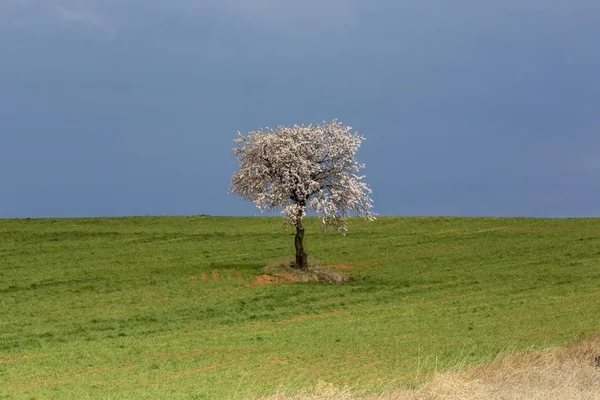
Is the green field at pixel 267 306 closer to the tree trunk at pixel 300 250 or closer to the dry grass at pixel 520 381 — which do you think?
the dry grass at pixel 520 381

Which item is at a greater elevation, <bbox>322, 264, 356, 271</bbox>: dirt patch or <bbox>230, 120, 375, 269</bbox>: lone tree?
<bbox>230, 120, 375, 269</bbox>: lone tree

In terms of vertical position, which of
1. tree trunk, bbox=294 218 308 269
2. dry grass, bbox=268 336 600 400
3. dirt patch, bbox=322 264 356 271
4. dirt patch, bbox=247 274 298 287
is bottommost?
dry grass, bbox=268 336 600 400

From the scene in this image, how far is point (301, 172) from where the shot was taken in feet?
168

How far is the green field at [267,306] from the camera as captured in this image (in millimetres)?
26359

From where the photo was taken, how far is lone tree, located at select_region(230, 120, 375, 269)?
51.7m

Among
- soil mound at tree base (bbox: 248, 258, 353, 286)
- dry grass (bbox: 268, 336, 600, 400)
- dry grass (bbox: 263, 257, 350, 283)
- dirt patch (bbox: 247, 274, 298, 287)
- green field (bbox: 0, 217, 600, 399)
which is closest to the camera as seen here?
dry grass (bbox: 268, 336, 600, 400)

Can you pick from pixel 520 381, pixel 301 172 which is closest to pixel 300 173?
pixel 301 172

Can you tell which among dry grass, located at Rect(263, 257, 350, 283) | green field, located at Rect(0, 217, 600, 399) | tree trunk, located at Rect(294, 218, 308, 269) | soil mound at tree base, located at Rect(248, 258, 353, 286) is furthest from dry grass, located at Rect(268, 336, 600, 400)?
tree trunk, located at Rect(294, 218, 308, 269)

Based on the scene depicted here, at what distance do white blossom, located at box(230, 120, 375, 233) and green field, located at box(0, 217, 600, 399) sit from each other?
4.76m

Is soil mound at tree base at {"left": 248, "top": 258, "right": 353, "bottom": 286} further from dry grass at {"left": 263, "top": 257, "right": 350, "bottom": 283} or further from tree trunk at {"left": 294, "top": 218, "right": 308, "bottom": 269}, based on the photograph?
tree trunk at {"left": 294, "top": 218, "right": 308, "bottom": 269}

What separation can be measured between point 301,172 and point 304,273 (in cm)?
625

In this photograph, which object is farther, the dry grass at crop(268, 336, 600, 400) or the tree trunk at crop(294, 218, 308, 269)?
the tree trunk at crop(294, 218, 308, 269)

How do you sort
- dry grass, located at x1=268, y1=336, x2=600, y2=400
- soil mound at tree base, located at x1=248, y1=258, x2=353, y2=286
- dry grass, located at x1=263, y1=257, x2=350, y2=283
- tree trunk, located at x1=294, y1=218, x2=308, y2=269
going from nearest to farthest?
dry grass, located at x1=268, y1=336, x2=600, y2=400
soil mound at tree base, located at x1=248, y1=258, x2=353, y2=286
dry grass, located at x1=263, y1=257, x2=350, y2=283
tree trunk, located at x1=294, y1=218, x2=308, y2=269

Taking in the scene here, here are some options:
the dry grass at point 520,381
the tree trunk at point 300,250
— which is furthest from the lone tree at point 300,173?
the dry grass at point 520,381
